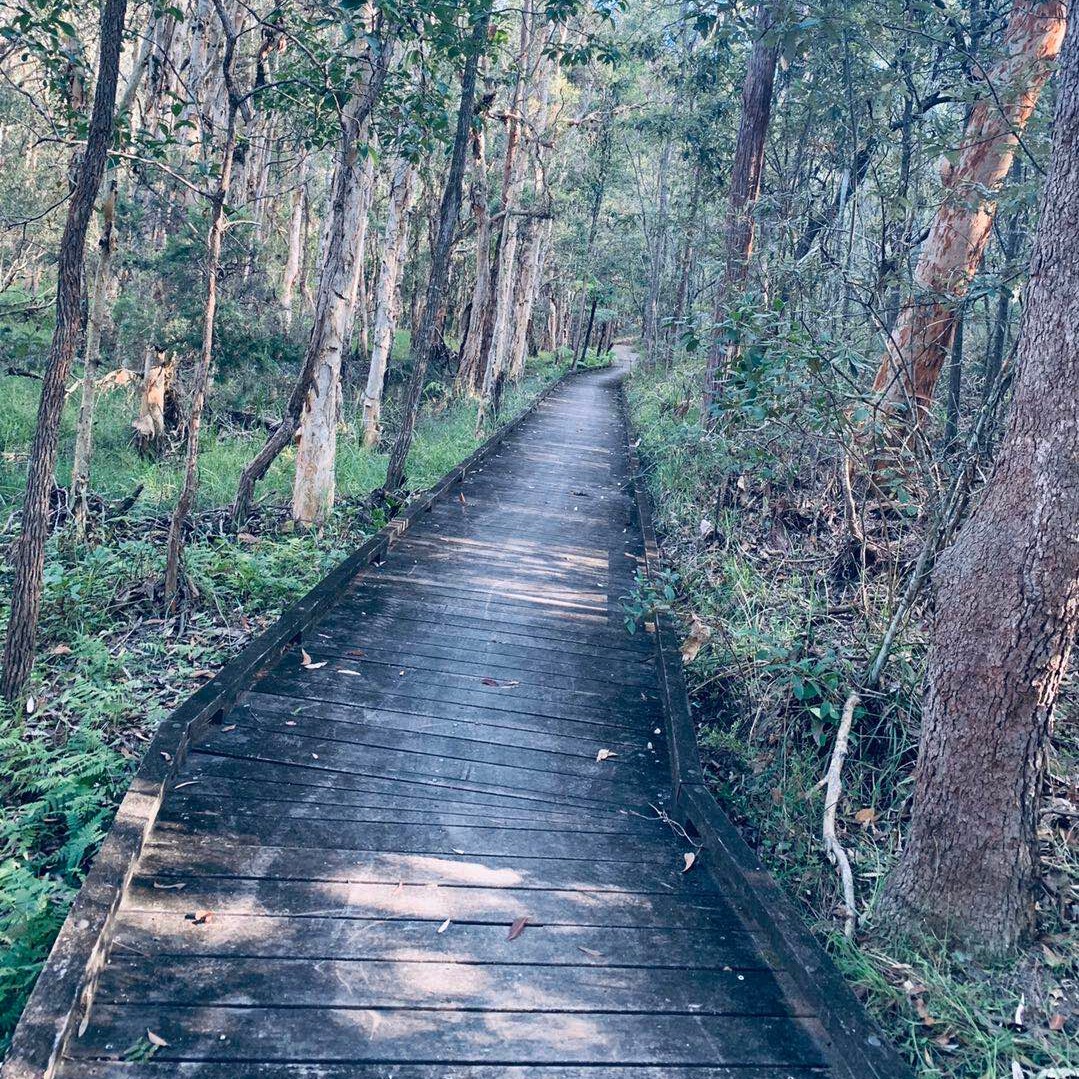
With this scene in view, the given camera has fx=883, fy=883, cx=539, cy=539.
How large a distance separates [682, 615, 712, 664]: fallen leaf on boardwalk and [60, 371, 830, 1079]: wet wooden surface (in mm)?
374

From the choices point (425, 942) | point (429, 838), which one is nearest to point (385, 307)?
point (429, 838)

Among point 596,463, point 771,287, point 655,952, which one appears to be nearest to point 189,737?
point 655,952

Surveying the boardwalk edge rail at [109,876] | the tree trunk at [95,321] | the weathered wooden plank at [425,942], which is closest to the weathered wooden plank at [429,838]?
the boardwalk edge rail at [109,876]

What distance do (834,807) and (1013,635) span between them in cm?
139

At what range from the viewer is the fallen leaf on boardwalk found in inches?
242

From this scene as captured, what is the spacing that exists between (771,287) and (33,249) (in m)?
19.0

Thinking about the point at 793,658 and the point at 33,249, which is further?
the point at 33,249

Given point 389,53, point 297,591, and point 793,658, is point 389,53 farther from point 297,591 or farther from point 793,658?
point 793,658

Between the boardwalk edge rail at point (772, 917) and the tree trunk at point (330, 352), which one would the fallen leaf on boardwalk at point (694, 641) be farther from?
the tree trunk at point (330, 352)

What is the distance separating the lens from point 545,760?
15.2 feet

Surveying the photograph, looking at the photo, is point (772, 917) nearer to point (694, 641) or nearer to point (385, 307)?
point (694, 641)

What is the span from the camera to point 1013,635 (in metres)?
3.14

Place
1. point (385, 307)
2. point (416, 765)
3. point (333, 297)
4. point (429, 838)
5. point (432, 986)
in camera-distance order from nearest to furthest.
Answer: point (432, 986)
point (429, 838)
point (416, 765)
point (333, 297)
point (385, 307)

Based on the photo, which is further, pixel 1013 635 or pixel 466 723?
pixel 466 723
